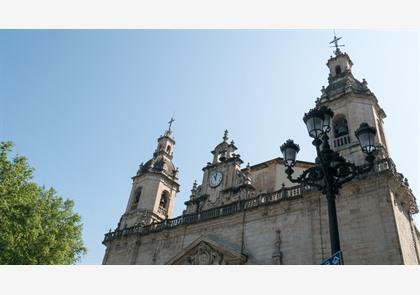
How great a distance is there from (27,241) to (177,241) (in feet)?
29.4

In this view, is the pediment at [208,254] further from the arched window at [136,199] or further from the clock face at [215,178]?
the arched window at [136,199]

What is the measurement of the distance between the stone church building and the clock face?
0.28 ft

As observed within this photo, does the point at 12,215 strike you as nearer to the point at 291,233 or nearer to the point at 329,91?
the point at 291,233

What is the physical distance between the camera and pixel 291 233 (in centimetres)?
1772

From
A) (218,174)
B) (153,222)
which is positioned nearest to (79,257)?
(153,222)

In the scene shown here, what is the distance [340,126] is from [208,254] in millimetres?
10399

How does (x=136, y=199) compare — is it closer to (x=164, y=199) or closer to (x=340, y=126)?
(x=164, y=199)

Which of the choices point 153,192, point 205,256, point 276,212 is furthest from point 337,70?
point 153,192

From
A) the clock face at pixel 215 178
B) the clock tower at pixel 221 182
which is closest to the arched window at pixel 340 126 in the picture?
the clock tower at pixel 221 182

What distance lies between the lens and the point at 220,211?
21.3 m

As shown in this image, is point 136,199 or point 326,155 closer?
point 326,155

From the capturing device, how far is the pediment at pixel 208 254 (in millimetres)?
18688

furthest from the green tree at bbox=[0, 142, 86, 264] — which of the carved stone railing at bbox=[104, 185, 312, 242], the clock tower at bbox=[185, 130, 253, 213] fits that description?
the clock tower at bbox=[185, 130, 253, 213]

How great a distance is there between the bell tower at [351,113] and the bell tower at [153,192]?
13.2 meters
